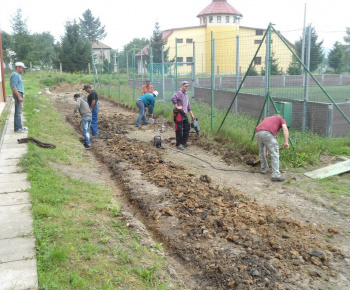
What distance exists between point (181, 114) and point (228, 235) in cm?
565

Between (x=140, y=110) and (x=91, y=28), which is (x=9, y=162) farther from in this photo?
(x=91, y=28)

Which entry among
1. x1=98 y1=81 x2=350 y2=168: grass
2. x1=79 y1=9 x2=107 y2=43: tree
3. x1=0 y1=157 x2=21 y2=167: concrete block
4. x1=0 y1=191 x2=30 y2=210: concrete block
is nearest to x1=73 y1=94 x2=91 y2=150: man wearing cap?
x1=0 y1=157 x2=21 y2=167: concrete block

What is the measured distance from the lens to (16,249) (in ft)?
13.4

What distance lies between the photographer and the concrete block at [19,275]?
3.38m

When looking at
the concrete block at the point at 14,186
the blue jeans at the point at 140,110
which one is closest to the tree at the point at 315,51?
the blue jeans at the point at 140,110

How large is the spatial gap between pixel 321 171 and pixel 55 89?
29.6 m

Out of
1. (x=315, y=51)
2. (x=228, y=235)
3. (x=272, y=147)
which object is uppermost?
(x=315, y=51)

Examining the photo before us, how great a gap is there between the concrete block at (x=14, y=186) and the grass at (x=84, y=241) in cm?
13

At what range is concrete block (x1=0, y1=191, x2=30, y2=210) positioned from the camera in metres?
5.55

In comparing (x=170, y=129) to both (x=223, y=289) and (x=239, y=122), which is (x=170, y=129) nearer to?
(x=239, y=122)

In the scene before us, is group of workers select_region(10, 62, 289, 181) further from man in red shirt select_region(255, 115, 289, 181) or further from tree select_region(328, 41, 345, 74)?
tree select_region(328, 41, 345, 74)

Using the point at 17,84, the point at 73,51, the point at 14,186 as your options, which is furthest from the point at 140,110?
the point at 73,51

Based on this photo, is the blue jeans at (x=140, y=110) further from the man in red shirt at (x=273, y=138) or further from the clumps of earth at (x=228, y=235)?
the man in red shirt at (x=273, y=138)

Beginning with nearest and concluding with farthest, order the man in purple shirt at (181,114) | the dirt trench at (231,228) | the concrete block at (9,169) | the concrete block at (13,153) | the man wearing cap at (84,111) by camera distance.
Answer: the dirt trench at (231,228) → the concrete block at (9,169) → the concrete block at (13,153) → the man in purple shirt at (181,114) → the man wearing cap at (84,111)
